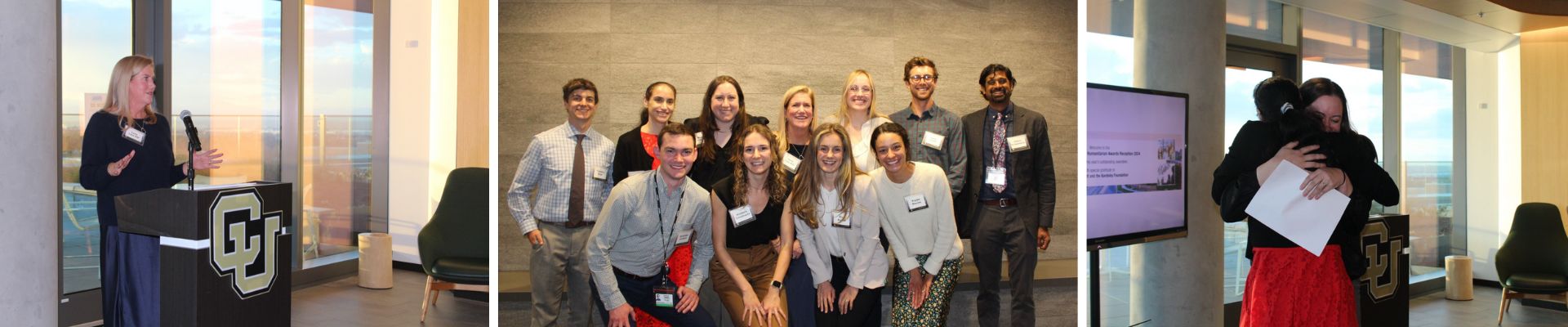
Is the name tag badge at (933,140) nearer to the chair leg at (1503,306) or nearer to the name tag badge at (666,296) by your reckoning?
the name tag badge at (666,296)

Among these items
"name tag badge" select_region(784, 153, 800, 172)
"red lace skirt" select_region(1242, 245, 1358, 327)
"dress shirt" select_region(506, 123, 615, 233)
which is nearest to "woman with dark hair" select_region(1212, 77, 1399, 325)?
"red lace skirt" select_region(1242, 245, 1358, 327)

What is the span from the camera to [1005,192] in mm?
3938

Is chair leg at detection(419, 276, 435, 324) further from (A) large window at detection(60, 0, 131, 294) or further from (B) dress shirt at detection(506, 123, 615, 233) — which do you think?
(A) large window at detection(60, 0, 131, 294)

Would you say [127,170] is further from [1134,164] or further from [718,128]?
[1134,164]

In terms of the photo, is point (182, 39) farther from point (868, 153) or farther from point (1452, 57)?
point (1452, 57)

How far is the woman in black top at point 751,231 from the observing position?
348 cm

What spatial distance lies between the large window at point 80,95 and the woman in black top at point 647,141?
9.09ft

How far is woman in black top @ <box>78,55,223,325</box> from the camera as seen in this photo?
11.2 feet

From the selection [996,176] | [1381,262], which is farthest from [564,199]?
[1381,262]

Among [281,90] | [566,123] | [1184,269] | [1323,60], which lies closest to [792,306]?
[566,123]

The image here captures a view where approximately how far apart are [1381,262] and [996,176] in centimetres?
153

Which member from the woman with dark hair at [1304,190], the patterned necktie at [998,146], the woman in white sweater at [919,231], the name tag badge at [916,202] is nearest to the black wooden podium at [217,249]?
the woman in white sweater at [919,231]

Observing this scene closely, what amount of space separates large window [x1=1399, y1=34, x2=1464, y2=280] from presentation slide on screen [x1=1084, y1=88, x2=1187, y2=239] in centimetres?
98

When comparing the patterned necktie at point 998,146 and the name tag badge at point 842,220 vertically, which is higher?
the patterned necktie at point 998,146
